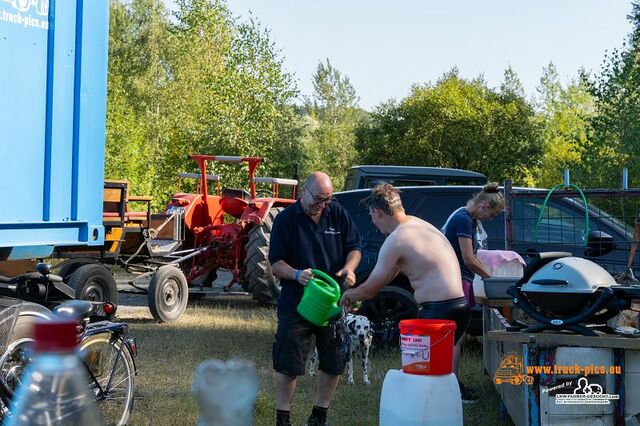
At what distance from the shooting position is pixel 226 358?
9.15 meters

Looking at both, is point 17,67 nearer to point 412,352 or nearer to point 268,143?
point 412,352

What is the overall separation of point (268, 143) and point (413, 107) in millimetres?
7550

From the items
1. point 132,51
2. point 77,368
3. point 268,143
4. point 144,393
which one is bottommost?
point 144,393

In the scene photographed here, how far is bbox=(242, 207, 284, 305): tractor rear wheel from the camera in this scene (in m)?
12.6

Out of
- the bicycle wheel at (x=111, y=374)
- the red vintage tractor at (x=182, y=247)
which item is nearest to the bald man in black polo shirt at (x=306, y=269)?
the bicycle wheel at (x=111, y=374)

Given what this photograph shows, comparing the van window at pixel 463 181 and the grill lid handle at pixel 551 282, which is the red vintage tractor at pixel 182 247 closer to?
the van window at pixel 463 181

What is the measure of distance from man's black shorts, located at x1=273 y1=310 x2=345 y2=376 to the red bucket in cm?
195

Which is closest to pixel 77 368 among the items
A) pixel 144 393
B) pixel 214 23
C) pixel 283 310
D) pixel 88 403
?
pixel 88 403

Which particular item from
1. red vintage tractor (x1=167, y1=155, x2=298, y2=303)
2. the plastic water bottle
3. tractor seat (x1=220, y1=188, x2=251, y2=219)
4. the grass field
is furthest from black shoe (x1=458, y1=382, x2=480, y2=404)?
tractor seat (x1=220, y1=188, x2=251, y2=219)

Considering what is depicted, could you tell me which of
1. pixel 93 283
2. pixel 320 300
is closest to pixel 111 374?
pixel 320 300

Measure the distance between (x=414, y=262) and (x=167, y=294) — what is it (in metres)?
6.51

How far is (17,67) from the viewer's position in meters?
5.54

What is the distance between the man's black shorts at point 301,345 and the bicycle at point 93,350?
949 millimetres

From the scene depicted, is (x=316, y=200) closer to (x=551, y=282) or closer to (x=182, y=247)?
(x=551, y=282)
